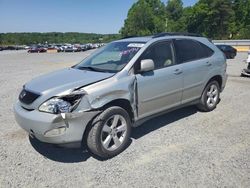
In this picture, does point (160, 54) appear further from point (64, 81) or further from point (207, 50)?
point (64, 81)

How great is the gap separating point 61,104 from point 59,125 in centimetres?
28

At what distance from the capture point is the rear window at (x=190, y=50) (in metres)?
4.99

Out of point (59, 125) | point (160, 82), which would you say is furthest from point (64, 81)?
point (160, 82)

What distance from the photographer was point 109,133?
152 inches

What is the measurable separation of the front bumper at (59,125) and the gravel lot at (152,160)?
0.44 m

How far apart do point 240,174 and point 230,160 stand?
385 millimetres

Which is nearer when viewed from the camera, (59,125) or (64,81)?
(59,125)

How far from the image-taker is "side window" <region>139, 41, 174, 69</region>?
448 centimetres

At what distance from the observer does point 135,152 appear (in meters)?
4.02

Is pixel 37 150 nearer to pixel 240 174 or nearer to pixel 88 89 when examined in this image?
pixel 88 89

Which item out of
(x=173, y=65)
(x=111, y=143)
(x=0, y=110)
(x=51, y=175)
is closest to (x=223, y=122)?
(x=173, y=65)

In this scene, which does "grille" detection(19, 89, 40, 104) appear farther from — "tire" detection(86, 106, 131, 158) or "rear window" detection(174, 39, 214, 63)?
"rear window" detection(174, 39, 214, 63)

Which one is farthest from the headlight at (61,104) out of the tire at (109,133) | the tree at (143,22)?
the tree at (143,22)

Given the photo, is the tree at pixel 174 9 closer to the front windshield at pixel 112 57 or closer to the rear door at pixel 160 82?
the front windshield at pixel 112 57
